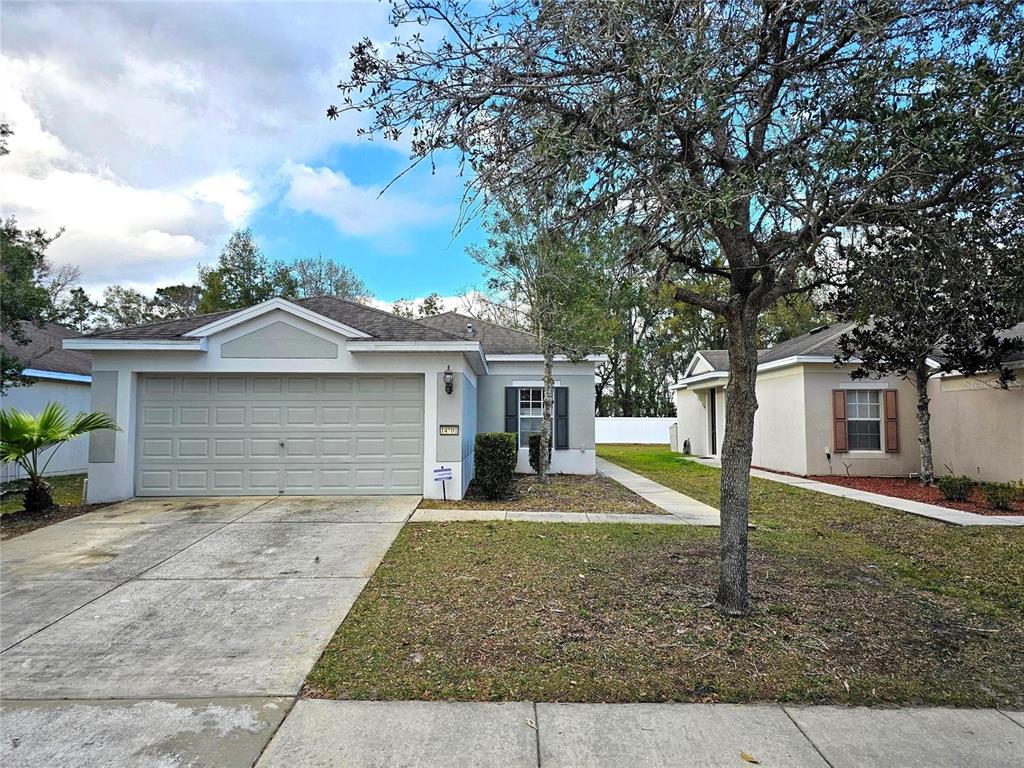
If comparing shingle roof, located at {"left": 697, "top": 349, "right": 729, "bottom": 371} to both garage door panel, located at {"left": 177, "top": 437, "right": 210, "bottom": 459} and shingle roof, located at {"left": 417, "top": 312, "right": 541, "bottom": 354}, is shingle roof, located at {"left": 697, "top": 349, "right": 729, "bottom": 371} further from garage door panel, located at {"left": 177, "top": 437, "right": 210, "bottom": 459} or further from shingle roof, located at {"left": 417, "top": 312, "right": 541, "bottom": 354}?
garage door panel, located at {"left": 177, "top": 437, "right": 210, "bottom": 459}

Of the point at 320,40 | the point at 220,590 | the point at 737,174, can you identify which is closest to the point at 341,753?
the point at 220,590

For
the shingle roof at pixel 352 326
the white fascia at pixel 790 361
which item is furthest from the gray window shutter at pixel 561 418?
the shingle roof at pixel 352 326

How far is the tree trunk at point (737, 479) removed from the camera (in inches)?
177

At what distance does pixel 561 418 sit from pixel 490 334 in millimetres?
3239

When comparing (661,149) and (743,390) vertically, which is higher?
(661,149)

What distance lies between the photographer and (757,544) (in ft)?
23.2

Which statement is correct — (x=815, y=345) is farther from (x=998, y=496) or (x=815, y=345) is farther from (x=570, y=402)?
(x=570, y=402)

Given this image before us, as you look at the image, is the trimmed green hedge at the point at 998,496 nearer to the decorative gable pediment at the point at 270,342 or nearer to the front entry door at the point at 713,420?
the front entry door at the point at 713,420

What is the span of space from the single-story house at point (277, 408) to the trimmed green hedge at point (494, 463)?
0.42m

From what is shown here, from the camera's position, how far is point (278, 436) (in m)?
9.89

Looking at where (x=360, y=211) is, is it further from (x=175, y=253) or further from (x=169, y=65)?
(x=175, y=253)

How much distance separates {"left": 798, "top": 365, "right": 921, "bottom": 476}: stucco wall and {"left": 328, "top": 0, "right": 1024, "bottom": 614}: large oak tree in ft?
34.0

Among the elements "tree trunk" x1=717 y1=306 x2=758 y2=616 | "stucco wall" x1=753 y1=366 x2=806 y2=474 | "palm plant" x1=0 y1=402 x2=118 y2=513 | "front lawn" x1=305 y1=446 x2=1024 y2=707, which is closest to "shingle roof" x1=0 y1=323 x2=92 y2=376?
"palm plant" x1=0 y1=402 x2=118 y2=513

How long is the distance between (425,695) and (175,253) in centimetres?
1940
